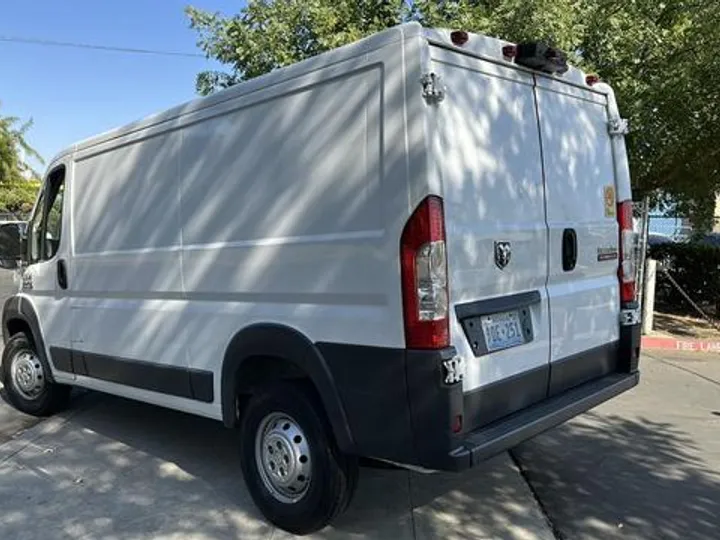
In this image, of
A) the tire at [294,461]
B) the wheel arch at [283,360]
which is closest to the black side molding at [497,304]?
the wheel arch at [283,360]

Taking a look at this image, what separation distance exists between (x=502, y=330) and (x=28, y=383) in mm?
4594

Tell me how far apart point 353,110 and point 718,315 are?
10236mm

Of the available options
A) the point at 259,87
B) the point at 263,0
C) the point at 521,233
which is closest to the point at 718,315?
the point at 263,0

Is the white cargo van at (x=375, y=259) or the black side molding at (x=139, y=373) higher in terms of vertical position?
the white cargo van at (x=375, y=259)

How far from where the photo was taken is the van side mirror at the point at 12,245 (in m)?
6.57

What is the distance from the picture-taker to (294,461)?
4031mm

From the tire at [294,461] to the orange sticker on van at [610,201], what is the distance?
224cm

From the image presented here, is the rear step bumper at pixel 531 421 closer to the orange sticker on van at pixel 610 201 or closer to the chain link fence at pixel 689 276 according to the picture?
the orange sticker on van at pixel 610 201

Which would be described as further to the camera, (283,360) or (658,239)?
(658,239)

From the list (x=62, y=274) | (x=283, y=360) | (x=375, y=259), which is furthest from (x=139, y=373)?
(x=375, y=259)

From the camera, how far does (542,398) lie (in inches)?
162

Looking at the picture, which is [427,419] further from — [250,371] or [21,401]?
[21,401]

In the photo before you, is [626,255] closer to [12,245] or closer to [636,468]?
[636,468]

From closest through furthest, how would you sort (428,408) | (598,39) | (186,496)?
(428,408)
(186,496)
(598,39)
